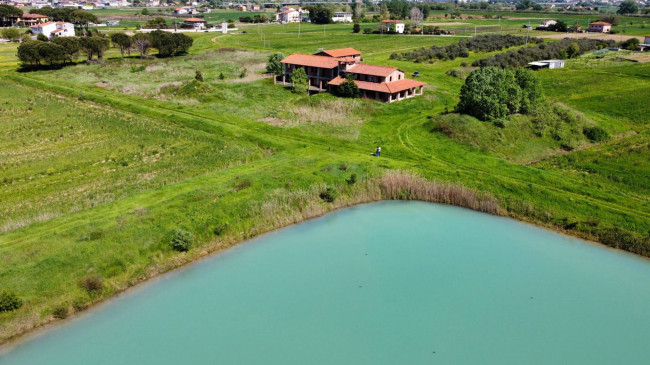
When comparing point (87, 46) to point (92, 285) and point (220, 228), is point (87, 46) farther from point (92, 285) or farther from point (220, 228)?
point (92, 285)

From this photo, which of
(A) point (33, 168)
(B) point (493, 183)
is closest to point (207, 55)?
(A) point (33, 168)

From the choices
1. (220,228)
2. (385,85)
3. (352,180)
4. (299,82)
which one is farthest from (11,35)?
(352,180)

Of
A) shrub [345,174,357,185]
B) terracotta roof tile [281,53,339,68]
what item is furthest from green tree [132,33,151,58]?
shrub [345,174,357,185]

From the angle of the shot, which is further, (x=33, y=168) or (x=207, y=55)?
(x=207, y=55)

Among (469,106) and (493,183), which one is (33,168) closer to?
(493,183)

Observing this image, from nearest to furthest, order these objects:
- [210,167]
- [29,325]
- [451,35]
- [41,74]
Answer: [29,325]
[210,167]
[41,74]
[451,35]

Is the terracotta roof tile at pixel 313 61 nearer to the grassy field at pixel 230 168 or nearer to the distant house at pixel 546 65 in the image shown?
the grassy field at pixel 230 168
